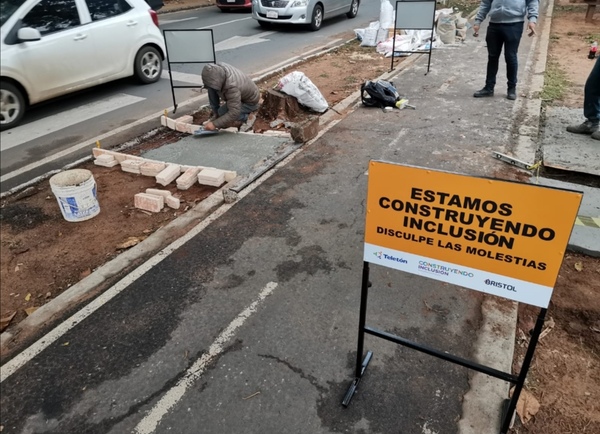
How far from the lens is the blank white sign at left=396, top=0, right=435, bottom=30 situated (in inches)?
359

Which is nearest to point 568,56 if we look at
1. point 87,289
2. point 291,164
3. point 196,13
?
point 291,164

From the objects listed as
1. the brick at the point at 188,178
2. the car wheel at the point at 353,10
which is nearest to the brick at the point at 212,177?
the brick at the point at 188,178

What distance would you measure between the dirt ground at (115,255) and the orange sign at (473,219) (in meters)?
1.16

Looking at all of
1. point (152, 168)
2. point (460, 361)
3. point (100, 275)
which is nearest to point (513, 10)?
point (152, 168)

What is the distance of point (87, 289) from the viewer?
364cm

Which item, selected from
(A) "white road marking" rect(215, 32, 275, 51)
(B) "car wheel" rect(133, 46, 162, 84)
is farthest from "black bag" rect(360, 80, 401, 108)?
(A) "white road marking" rect(215, 32, 275, 51)

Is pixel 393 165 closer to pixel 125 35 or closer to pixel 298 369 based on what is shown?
pixel 298 369

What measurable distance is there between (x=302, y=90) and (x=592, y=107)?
4199 mm

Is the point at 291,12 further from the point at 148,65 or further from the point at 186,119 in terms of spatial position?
the point at 186,119

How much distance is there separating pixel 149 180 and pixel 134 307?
2.36m

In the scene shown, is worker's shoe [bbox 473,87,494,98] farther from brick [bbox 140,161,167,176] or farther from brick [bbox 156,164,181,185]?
brick [bbox 140,161,167,176]

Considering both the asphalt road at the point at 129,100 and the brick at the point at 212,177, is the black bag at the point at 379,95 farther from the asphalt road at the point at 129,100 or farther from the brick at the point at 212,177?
the brick at the point at 212,177

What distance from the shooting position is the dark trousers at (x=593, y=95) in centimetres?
601

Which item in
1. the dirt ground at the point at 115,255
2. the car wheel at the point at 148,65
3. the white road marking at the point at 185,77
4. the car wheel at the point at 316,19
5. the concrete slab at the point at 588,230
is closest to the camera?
the dirt ground at the point at 115,255
